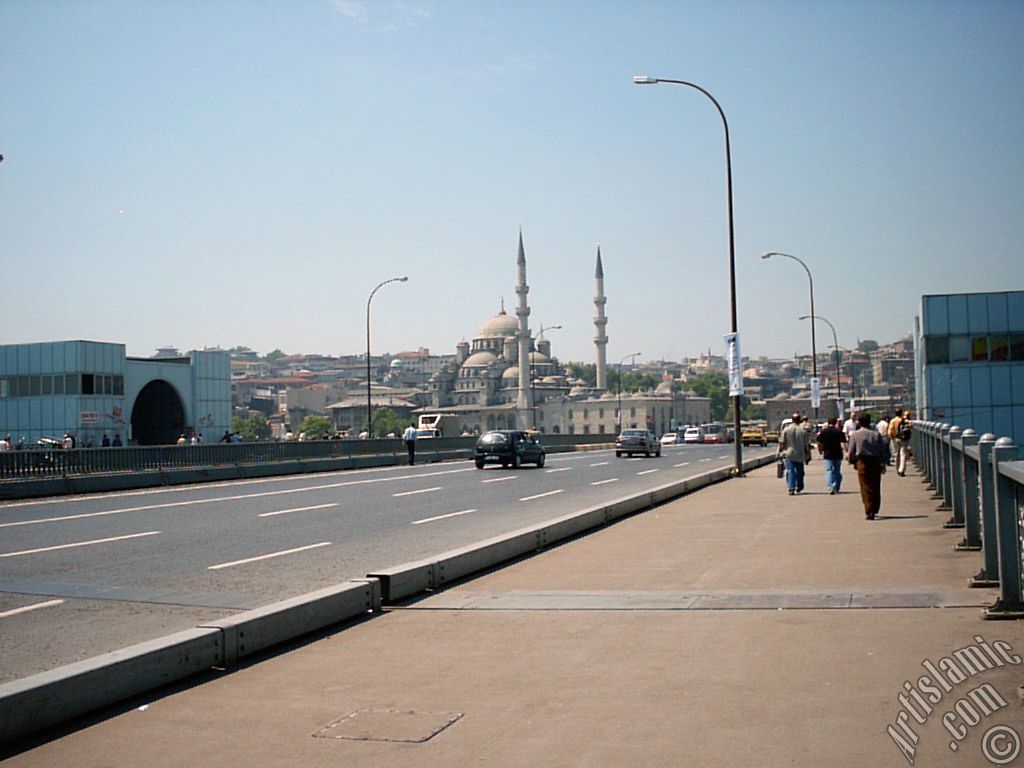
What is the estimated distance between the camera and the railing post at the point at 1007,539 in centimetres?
855

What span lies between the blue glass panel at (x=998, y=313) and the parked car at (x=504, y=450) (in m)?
46.4

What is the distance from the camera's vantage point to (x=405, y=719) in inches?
250

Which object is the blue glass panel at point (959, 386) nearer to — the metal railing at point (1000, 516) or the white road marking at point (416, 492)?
the white road marking at point (416, 492)

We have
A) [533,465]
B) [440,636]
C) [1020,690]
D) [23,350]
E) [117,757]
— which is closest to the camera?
[117,757]

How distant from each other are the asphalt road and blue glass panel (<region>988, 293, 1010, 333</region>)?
52.4 meters

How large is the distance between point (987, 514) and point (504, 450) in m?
31.0

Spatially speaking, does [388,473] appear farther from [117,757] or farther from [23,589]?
[117,757]

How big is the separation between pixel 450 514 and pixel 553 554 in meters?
6.76

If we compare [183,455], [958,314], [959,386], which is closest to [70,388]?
[183,455]

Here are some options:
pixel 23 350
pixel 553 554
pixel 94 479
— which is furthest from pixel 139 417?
pixel 553 554

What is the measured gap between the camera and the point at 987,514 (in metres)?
9.80

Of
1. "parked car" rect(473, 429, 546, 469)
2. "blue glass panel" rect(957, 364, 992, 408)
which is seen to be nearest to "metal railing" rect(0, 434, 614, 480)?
"parked car" rect(473, 429, 546, 469)

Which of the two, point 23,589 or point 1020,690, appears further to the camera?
point 23,589

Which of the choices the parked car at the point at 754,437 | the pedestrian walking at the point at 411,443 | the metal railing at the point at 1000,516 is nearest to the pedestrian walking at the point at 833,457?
the metal railing at the point at 1000,516
